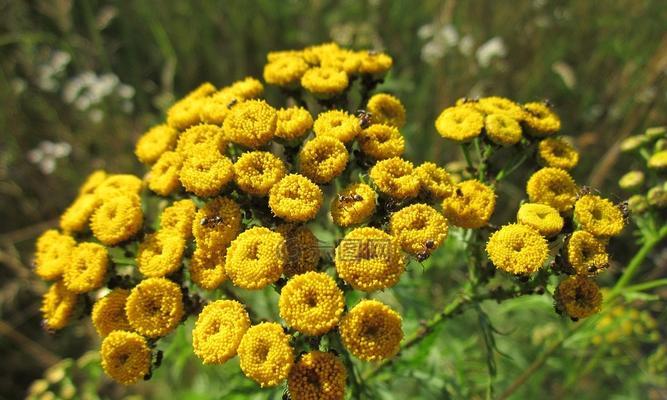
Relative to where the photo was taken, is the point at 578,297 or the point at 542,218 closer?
the point at 578,297

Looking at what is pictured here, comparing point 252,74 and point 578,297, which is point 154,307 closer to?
point 578,297

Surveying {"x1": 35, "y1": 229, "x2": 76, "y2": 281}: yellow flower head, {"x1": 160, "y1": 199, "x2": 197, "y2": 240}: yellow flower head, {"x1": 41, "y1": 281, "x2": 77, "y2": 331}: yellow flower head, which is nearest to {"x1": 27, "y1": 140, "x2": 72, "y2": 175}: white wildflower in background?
{"x1": 35, "y1": 229, "x2": 76, "y2": 281}: yellow flower head

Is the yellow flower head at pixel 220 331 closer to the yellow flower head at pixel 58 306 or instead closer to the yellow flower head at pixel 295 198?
the yellow flower head at pixel 295 198

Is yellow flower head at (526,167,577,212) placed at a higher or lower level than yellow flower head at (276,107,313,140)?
lower

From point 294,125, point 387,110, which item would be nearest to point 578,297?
point 387,110

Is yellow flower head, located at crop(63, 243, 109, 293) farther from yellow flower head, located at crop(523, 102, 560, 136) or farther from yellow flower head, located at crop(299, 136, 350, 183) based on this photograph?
yellow flower head, located at crop(523, 102, 560, 136)

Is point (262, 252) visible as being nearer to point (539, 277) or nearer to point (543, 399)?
point (539, 277)
